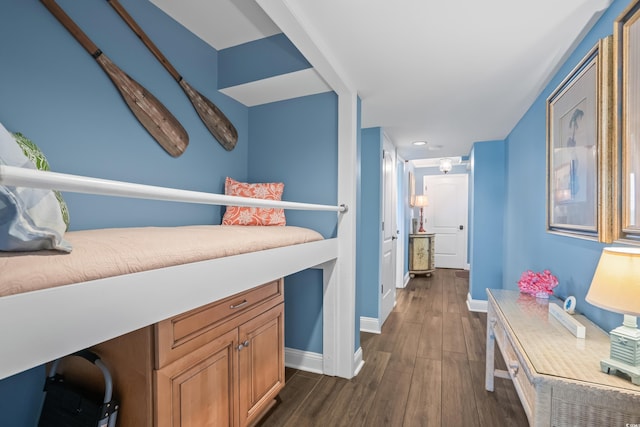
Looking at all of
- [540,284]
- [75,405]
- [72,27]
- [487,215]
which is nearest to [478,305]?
[487,215]

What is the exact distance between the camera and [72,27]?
1396 mm

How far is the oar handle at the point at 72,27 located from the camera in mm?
1326

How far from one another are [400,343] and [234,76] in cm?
270

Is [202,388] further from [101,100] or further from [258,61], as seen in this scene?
[258,61]

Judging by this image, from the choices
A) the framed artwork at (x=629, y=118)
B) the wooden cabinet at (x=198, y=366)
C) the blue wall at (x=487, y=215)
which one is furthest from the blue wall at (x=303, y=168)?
the blue wall at (x=487, y=215)

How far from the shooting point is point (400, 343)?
2.91 meters

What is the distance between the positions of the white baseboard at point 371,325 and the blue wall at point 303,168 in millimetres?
978

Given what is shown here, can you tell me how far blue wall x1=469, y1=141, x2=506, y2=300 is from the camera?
3.73m

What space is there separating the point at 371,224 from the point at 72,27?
2.67 meters

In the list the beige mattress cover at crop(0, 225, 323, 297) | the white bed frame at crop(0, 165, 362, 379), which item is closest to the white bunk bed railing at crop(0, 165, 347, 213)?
the white bed frame at crop(0, 165, 362, 379)

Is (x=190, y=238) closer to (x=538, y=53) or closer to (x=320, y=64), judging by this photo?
(x=320, y=64)

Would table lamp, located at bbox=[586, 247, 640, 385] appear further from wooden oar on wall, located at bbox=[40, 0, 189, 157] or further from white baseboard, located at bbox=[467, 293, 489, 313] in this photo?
white baseboard, located at bbox=[467, 293, 489, 313]

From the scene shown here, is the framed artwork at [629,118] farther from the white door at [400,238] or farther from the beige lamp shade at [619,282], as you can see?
the white door at [400,238]

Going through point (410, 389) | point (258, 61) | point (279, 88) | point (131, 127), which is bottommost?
point (410, 389)
